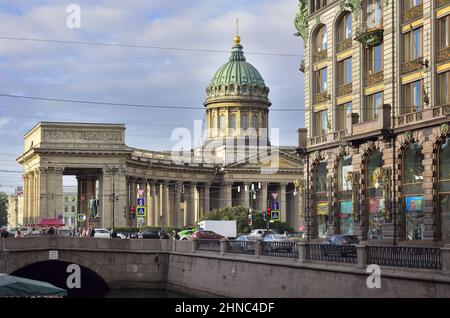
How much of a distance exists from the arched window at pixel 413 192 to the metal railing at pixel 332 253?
12.4 metres

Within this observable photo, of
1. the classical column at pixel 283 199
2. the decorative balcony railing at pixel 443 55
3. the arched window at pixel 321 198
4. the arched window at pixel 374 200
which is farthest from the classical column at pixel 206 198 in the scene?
the decorative balcony railing at pixel 443 55

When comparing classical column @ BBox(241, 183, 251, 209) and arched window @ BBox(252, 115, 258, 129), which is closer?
classical column @ BBox(241, 183, 251, 209)

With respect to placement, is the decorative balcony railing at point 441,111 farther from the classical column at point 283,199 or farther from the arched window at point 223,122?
the arched window at point 223,122

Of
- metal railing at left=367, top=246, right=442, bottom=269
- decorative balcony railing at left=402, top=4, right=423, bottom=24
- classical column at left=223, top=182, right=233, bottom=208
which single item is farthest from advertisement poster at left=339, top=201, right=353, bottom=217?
classical column at left=223, top=182, right=233, bottom=208

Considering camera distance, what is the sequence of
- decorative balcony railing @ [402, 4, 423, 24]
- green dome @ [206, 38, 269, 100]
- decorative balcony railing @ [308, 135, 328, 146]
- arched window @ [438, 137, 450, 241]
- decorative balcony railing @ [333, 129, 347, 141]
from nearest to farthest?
arched window @ [438, 137, 450, 241], decorative balcony railing @ [402, 4, 423, 24], decorative balcony railing @ [333, 129, 347, 141], decorative balcony railing @ [308, 135, 328, 146], green dome @ [206, 38, 269, 100]

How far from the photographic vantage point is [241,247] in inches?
2208

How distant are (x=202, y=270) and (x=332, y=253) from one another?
16.1 metres

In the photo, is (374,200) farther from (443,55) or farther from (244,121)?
(244,121)

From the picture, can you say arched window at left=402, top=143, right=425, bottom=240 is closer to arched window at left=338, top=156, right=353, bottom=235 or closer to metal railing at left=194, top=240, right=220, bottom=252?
arched window at left=338, top=156, right=353, bottom=235

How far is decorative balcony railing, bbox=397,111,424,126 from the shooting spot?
56438 mm

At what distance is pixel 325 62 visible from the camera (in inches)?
2756

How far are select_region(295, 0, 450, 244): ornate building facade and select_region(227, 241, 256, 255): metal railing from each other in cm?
964

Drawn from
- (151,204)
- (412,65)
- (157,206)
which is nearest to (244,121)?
(157,206)

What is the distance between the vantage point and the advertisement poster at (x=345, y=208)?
66.3 meters
